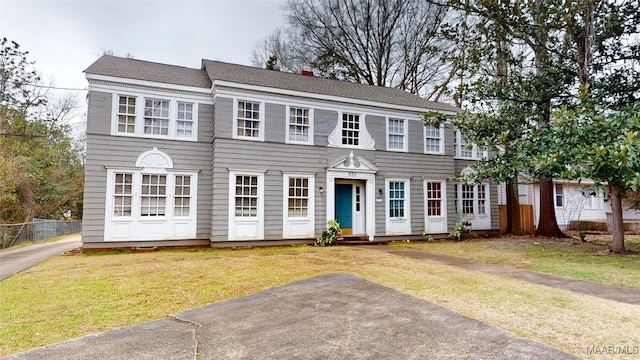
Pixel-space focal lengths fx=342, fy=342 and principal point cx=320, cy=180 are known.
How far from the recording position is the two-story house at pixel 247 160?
10797 millimetres

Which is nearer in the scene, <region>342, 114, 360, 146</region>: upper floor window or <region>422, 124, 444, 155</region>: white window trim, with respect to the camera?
<region>342, 114, 360, 146</region>: upper floor window

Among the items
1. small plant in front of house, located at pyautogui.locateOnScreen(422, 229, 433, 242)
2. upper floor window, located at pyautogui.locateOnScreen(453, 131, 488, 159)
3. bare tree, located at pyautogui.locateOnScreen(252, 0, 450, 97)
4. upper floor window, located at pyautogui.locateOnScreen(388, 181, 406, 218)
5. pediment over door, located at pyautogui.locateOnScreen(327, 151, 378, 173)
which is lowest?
small plant in front of house, located at pyautogui.locateOnScreen(422, 229, 433, 242)

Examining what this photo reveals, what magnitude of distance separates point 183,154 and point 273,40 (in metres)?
16.9

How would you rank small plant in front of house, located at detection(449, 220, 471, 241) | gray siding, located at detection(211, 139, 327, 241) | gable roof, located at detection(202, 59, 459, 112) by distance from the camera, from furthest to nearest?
small plant in front of house, located at detection(449, 220, 471, 241)
gable roof, located at detection(202, 59, 459, 112)
gray siding, located at detection(211, 139, 327, 241)

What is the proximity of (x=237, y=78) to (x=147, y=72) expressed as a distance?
3.04 meters

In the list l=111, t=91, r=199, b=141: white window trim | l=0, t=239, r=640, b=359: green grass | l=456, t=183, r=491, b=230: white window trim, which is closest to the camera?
l=0, t=239, r=640, b=359: green grass

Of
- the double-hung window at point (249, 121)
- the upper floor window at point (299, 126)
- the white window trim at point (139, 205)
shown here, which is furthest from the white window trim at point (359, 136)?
the white window trim at point (139, 205)

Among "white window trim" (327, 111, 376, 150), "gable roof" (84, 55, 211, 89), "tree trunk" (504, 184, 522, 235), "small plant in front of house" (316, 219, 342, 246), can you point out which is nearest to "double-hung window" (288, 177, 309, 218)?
"small plant in front of house" (316, 219, 342, 246)

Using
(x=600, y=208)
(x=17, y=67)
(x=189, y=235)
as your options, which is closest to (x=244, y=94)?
(x=189, y=235)

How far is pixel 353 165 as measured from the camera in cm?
1309

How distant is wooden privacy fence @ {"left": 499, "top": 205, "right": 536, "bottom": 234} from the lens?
17.2m

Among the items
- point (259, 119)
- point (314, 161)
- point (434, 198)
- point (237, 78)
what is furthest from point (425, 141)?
point (237, 78)

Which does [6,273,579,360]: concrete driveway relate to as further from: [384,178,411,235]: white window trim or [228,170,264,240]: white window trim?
[384,178,411,235]: white window trim

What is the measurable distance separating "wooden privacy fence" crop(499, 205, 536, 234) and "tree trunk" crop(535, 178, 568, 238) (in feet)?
6.55
